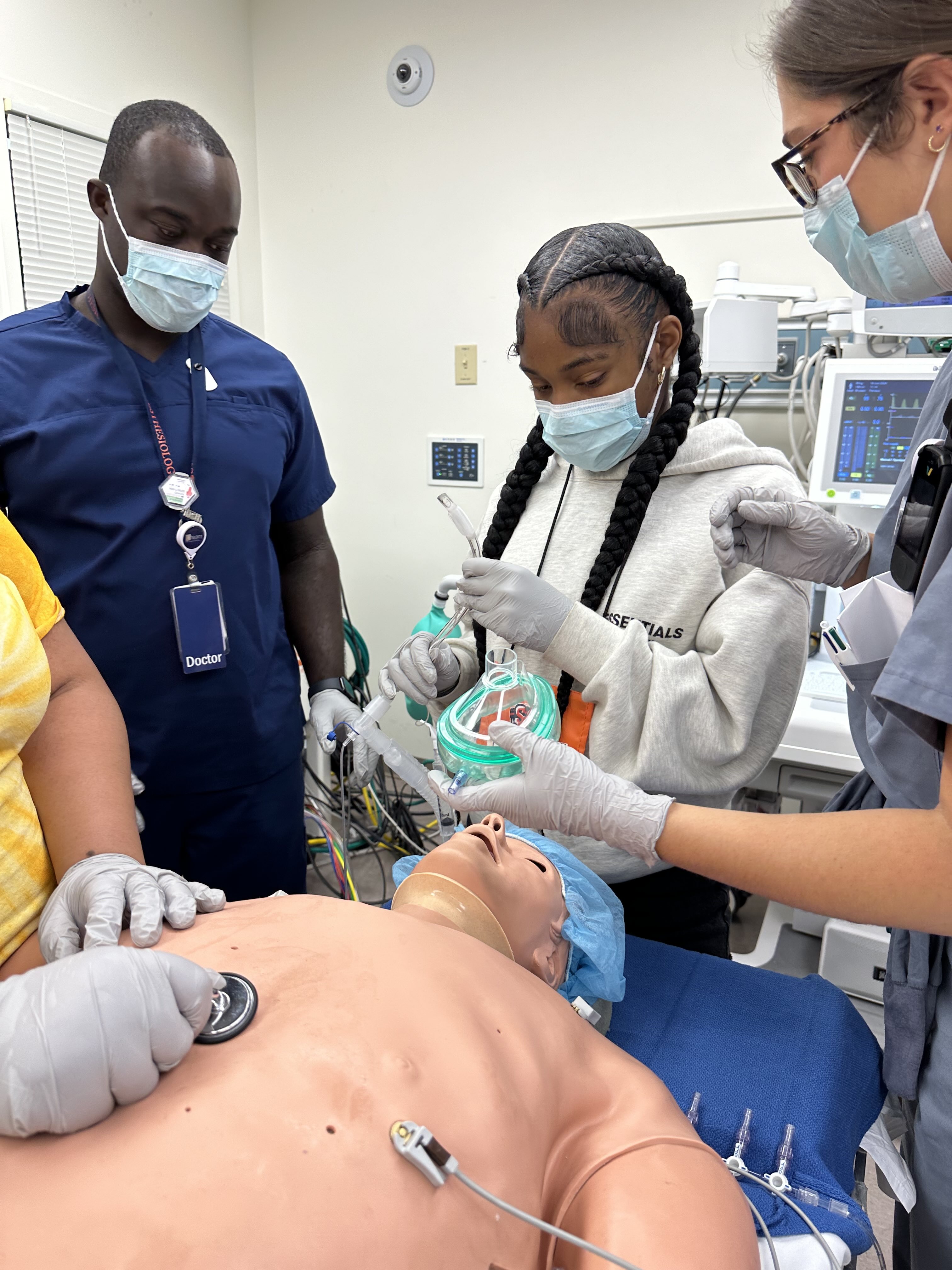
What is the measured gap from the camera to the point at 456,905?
1.03 metres

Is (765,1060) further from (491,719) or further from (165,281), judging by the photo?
(165,281)

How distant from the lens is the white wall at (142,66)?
2.38 metres

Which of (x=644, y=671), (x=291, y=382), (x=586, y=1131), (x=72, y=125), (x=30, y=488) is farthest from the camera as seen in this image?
(x=72, y=125)

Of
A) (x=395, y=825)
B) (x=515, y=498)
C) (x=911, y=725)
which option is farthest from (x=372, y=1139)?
(x=395, y=825)

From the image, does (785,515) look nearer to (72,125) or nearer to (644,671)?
(644,671)

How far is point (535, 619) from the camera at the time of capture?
4.08ft

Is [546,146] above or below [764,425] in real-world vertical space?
above

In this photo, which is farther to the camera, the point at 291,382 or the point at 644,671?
the point at 291,382

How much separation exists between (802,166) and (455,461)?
238cm

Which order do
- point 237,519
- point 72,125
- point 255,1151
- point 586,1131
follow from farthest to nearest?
1. point 72,125
2. point 237,519
3. point 586,1131
4. point 255,1151

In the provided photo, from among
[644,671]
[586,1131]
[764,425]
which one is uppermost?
[764,425]

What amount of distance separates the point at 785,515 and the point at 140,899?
3.20 ft

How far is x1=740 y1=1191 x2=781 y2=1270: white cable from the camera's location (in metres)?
0.83

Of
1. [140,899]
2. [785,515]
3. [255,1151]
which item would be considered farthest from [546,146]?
[255,1151]
